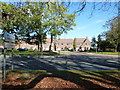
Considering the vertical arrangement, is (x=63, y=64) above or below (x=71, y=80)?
below

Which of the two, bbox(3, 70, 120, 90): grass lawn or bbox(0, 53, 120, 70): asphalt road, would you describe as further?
bbox(0, 53, 120, 70): asphalt road

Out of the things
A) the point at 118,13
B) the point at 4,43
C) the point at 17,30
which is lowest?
the point at 4,43

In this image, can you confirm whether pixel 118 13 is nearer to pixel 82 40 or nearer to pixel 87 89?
pixel 87 89

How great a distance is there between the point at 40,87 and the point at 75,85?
4.07ft

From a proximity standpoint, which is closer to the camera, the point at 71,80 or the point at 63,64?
the point at 71,80

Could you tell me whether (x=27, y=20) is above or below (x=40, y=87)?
above

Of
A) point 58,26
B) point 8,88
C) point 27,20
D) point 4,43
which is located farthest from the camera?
point 58,26

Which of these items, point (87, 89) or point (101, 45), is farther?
point (101, 45)

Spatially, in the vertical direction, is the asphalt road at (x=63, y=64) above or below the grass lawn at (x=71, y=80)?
below

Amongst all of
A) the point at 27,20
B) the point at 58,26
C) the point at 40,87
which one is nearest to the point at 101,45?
the point at 58,26

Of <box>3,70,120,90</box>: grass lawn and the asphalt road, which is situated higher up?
<box>3,70,120,90</box>: grass lawn

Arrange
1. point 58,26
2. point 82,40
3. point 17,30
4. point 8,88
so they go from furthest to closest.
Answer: point 82,40 → point 17,30 → point 58,26 → point 8,88

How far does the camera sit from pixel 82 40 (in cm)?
4544

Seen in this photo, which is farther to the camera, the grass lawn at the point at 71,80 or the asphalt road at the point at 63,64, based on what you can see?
the asphalt road at the point at 63,64
